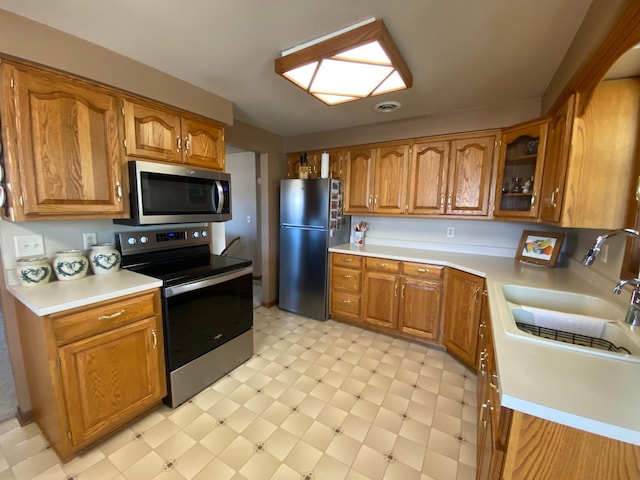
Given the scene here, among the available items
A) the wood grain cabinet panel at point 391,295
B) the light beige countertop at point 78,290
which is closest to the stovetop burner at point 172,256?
the light beige countertop at point 78,290

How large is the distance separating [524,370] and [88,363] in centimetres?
194

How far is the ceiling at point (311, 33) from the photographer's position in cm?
122

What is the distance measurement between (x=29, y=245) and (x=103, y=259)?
364 millimetres

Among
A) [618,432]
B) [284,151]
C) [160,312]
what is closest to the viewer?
[618,432]

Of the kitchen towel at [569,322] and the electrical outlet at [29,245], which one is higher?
the electrical outlet at [29,245]

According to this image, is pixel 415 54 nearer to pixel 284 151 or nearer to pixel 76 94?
pixel 76 94

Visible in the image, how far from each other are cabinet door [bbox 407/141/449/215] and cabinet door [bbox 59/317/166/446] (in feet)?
8.07

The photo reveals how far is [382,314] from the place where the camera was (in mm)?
2812

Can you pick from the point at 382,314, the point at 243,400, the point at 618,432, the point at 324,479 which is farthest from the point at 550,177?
the point at 243,400

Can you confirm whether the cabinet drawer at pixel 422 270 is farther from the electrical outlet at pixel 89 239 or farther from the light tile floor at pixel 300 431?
the electrical outlet at pixel 89 239

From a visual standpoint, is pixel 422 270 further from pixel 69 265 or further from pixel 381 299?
pixel 69 265

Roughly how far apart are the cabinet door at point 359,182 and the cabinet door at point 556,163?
150 centimetres

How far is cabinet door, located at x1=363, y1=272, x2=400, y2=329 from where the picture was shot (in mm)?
2729

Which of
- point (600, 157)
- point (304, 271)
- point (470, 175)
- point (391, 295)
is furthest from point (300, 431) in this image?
point (470, 175)
